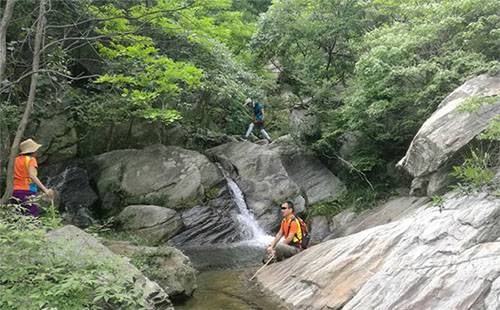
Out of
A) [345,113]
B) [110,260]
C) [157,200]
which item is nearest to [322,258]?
[110,260]

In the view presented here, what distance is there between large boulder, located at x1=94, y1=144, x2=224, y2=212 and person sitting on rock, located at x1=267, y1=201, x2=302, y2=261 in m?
5.16

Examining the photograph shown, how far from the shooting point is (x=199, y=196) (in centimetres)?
1356

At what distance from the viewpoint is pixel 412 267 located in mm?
6137

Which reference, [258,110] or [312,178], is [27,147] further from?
[258,110]

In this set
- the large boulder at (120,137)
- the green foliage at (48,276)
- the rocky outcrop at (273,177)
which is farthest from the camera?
the large boulder at (120,137)

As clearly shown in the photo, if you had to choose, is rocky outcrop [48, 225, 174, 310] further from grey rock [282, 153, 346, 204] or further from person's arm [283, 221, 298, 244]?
grey rock [282, 153, 346, 204]

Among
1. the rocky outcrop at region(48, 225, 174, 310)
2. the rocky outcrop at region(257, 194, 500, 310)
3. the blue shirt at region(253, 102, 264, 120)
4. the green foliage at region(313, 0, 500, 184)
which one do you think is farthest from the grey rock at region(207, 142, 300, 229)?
the rocky outcrop at region(48, 225, 174, 310)

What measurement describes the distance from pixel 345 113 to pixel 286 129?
3.75 metres

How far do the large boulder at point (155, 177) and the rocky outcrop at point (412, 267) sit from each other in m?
6.17

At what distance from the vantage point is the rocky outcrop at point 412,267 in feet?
18.1

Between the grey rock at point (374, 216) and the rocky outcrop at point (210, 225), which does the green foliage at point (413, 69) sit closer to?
the grey rock at point (374, 216)

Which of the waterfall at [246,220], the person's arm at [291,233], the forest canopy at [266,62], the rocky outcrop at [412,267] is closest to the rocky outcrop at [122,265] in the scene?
the rocky outcrop at [412,267]

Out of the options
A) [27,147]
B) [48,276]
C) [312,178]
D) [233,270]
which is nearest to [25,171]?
[27,147]

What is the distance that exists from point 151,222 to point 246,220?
3.13m
